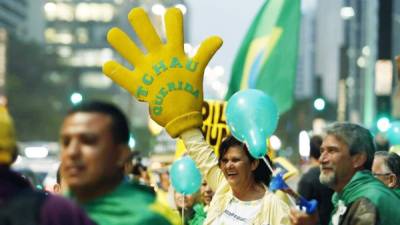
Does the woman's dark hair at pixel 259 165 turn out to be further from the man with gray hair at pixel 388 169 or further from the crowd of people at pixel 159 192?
the man with gray hair at pixel 388 169

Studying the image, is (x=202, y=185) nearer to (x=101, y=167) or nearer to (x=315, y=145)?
(x=315, y=145)

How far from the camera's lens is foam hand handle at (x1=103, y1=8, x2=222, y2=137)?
777 cm

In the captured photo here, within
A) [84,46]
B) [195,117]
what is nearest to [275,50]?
[195,117]

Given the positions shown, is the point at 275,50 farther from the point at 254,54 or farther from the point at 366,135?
the point at 366,135

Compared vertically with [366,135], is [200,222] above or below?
below

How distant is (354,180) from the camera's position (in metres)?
7.39

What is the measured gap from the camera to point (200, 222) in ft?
33.0

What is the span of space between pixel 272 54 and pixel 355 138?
8.53 metres

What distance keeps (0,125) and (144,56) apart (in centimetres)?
300

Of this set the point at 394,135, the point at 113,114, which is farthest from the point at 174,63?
the point at 394,135

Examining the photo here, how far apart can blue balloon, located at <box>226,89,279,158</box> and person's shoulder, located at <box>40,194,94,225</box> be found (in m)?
2.93

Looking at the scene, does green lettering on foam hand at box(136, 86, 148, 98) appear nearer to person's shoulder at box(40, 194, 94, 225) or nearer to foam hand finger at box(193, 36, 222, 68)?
foam hand finger at box(193, 36, 222, 68)


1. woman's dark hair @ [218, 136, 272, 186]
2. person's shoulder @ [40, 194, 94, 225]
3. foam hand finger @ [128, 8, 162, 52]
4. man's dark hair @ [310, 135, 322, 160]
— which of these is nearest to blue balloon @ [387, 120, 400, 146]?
man's dark hair @ [310, 135, 322, 160]

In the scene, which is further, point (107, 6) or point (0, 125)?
point (107, 6)
